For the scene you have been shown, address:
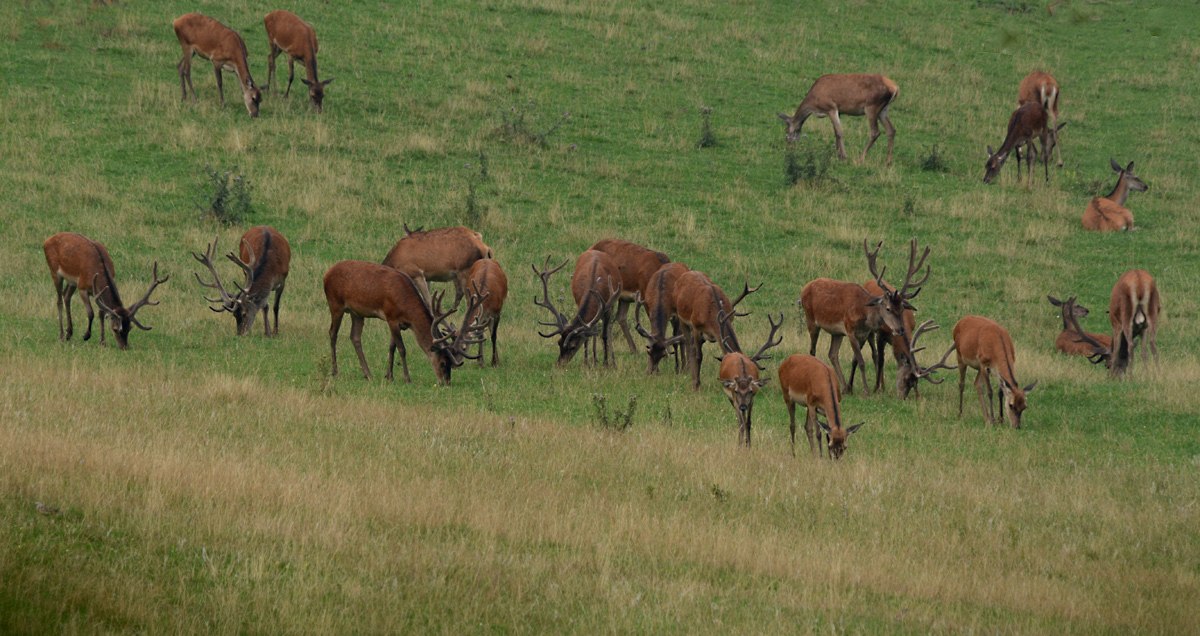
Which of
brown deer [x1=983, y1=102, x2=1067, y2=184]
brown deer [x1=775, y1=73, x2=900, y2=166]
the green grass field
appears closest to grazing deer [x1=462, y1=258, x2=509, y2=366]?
the green grass field

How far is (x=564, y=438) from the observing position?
10672mm

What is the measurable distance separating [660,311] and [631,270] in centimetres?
179

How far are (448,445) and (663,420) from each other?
2988mm

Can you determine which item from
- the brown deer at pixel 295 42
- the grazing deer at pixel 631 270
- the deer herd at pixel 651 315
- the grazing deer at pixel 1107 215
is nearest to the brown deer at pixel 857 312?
the deer herd at pixel 651 315

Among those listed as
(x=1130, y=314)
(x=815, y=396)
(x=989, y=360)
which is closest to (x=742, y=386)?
(x=815, y=396)

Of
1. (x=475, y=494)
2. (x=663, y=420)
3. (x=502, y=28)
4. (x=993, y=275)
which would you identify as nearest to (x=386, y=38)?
(x=502, y=28)

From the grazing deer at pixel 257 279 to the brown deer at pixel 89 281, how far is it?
3.83 feet

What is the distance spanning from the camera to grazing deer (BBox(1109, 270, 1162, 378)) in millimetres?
16578

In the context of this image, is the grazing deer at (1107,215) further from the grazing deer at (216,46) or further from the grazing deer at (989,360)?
the grazing deer at (216,46)

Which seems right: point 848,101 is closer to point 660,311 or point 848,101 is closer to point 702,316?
point 660,311

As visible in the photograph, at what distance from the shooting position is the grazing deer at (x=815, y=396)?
1063cm

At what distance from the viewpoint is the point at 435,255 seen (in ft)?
55.7

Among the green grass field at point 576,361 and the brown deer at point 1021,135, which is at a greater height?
the brown deer at point 1021,135

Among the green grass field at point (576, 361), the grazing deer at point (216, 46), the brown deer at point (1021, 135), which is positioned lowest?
the green grass field at point (576, 361)
